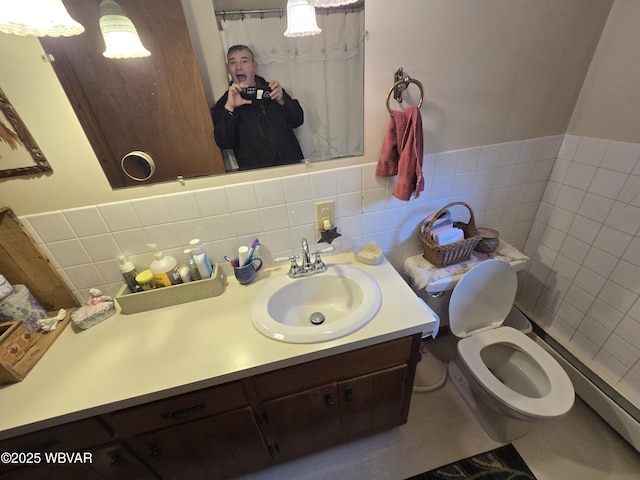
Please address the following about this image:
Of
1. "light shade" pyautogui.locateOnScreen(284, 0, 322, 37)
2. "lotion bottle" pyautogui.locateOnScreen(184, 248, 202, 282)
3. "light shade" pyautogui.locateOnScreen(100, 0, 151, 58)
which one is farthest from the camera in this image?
"lotion bottle" pyautogui.locateOnScreen(184, 248, 202, 282)

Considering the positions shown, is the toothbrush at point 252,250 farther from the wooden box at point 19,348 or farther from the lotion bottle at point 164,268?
the wooden box at point 19,348

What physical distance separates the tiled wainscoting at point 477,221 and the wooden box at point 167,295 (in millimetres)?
128

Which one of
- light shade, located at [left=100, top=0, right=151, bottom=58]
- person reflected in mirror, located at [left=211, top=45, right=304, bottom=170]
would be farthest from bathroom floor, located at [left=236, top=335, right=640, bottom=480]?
light shade, located at [left=100, top=0, right=151, bottom=58]

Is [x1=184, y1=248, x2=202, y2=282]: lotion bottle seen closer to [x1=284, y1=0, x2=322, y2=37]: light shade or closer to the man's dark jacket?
the man's dark jacket

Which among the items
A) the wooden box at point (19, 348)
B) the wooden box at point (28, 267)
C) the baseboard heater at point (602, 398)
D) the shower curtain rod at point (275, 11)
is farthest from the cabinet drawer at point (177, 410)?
the baseboard heater at point (602, 398)

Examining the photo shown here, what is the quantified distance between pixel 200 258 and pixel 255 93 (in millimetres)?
611

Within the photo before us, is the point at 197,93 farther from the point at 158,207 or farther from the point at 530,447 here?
the point at 530,447

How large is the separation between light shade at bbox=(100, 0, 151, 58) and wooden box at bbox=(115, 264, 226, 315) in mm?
724

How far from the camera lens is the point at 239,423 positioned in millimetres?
899

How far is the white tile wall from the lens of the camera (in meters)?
1.09

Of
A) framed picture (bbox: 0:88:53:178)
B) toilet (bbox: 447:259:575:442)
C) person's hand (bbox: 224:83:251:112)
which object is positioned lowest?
toilet (bbox: 447:259:575:442)

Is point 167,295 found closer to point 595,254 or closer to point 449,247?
point 449,247

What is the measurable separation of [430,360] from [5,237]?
1.96 metres

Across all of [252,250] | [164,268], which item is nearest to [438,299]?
[252,250]
